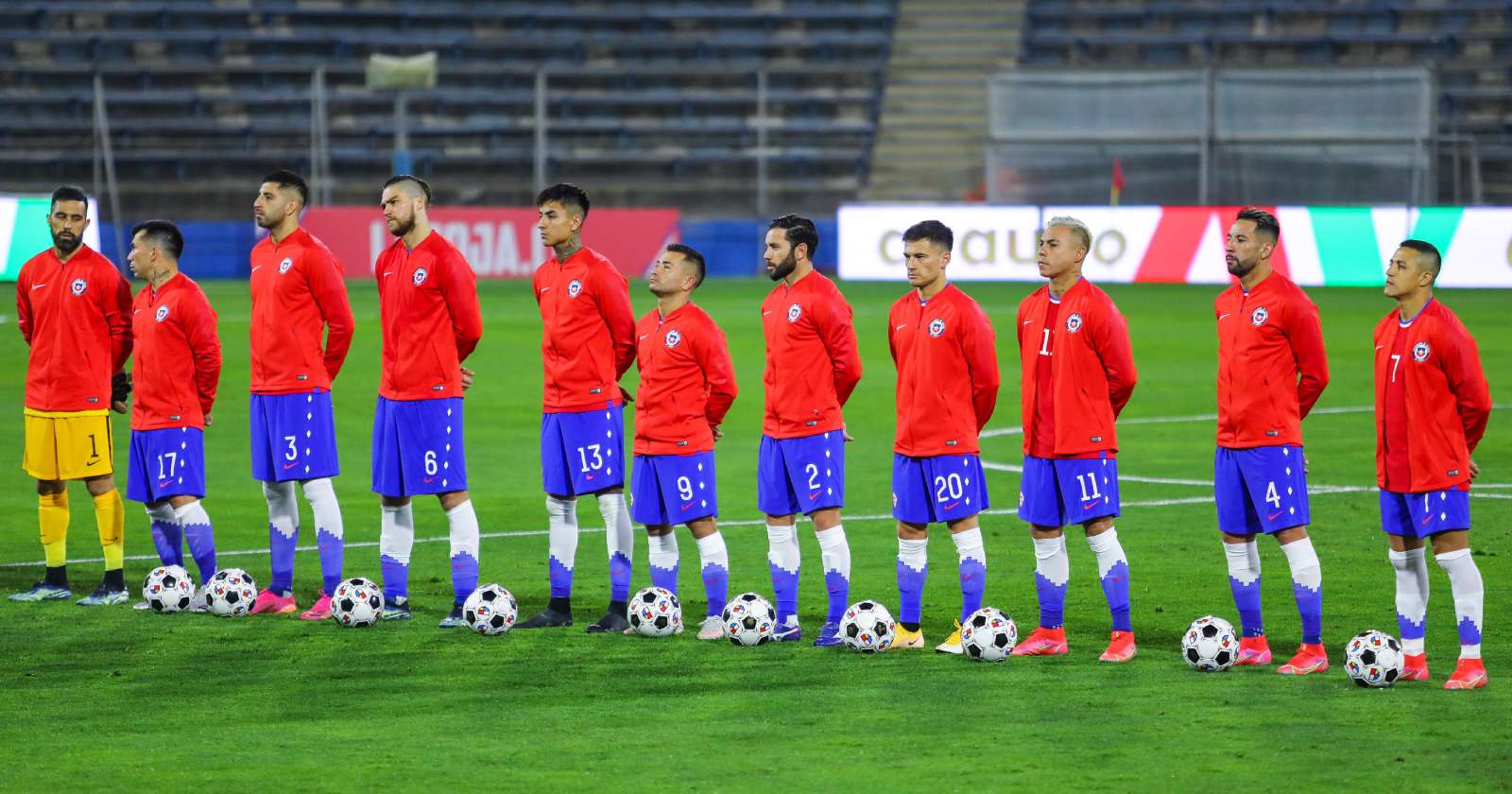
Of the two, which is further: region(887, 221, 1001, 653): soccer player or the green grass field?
region(887, 221, 1001, 653): soccer player

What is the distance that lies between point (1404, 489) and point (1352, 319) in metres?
19.1

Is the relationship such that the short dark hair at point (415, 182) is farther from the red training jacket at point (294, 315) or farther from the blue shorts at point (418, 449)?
the blue shorts at point (418, 449)

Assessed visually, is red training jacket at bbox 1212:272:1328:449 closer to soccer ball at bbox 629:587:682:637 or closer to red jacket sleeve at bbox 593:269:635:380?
soccer ball at bbox 629:587:682:637

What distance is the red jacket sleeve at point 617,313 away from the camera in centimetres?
940

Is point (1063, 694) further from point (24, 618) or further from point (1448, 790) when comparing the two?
point (24, 618)

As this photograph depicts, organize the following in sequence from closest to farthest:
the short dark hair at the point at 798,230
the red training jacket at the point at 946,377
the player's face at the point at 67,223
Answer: the red training jacket at the point at 946,377
the short dark hair at the point at 798,230
the player's face at the point at 67,223

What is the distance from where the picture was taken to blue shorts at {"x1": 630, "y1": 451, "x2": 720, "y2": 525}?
9.08m

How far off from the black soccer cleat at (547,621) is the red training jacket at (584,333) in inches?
38.9

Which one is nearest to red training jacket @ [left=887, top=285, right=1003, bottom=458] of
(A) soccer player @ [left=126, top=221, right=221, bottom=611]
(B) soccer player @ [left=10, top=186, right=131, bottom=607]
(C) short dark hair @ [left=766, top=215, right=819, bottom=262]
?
Answer: (C) short dark hair @ [left=766, top=215, right=819, bottom=262]

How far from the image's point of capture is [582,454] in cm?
932

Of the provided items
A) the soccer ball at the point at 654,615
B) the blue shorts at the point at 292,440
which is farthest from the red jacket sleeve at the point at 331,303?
the soccer ball at the point at 654,615

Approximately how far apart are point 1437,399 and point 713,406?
323 cm

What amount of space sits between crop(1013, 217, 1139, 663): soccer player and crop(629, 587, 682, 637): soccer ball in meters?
1.60

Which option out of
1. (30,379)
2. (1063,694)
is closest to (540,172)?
(30,379)
